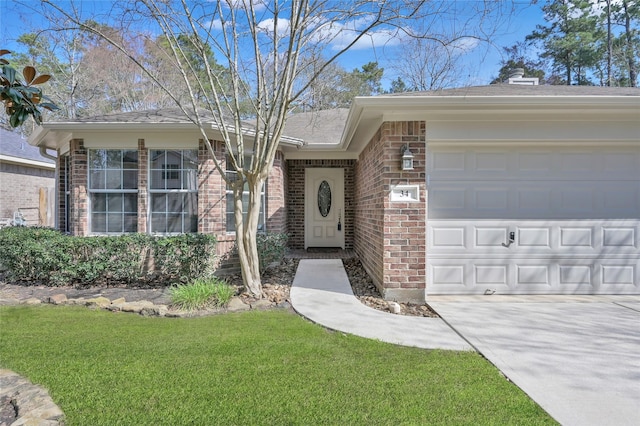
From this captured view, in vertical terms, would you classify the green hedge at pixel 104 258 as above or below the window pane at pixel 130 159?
below

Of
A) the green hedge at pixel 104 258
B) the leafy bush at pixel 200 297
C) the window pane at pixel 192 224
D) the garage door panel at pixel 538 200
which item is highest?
the garage door panel at pixel 538 200

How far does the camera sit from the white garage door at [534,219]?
5172mm

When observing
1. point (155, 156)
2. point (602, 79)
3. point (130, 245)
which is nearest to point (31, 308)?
point (130, 245)

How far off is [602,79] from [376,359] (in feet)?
78.7

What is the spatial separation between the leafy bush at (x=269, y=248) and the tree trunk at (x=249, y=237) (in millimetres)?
1302

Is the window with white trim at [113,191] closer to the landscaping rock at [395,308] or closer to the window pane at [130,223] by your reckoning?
the window pane at [130,223]

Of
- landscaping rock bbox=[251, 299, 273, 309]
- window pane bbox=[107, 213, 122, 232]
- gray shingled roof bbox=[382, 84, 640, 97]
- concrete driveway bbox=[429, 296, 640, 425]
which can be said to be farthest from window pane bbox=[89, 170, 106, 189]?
concrete driveway bbox=[429, 296, 640, 425]

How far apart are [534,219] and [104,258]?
711cm

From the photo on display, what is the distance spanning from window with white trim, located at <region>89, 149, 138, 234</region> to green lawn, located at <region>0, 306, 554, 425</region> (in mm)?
2881

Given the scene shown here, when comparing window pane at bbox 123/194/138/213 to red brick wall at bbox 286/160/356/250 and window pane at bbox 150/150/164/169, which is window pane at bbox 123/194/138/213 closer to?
window pane at bbox 150/150/164/169

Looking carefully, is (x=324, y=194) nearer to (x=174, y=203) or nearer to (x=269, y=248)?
(x=269, y=248)

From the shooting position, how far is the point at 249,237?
17.1ft

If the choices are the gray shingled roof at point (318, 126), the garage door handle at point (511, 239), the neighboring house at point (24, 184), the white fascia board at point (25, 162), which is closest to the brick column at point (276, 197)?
the gray shingled roof at point (318, 126)

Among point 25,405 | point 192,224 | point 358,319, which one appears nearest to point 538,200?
point 358,319
